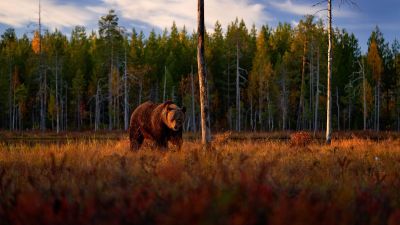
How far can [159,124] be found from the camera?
→ 11.6 m

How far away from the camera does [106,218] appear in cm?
337

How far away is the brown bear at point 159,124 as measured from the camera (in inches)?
438

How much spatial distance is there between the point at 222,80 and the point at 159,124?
5286 centimetres

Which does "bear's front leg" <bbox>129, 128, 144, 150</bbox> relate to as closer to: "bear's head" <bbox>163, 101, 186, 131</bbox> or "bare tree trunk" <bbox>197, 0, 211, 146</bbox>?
"bear's head" <bbox>163, 101, 186, 131</bbox>

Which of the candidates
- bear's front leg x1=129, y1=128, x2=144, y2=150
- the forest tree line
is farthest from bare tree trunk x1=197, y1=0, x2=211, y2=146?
the forest tree line

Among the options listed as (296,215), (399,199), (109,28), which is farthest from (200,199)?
(109,28)

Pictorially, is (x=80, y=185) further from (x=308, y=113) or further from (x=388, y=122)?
(x=388, y=122)

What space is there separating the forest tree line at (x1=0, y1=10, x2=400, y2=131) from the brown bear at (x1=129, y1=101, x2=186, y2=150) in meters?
37.1

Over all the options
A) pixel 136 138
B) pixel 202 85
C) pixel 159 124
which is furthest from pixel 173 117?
pixel 136 138

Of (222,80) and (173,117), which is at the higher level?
(222,80)

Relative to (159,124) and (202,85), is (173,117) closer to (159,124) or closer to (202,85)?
(159,124)

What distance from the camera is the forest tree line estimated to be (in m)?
54.3

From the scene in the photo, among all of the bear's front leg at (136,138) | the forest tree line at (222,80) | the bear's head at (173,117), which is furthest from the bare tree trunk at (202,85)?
the forest tree line at (222,80)

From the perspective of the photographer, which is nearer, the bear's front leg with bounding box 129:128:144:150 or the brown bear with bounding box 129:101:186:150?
the brown bear with bounding box 129:101:186:150
